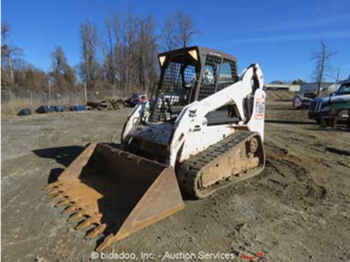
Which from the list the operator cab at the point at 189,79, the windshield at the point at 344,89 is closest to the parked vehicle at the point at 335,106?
the windshield at the point at 344,89

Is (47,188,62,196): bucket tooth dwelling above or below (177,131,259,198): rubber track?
below

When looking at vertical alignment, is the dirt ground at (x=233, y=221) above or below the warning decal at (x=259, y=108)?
below

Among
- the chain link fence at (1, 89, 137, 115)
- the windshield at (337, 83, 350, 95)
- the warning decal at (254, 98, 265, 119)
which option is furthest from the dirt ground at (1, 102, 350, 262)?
the chain link fence at (1, 89, 137, 115)

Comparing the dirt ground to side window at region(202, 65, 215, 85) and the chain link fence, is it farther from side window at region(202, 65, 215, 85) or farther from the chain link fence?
the chain link fence

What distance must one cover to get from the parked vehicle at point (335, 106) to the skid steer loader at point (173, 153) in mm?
9339

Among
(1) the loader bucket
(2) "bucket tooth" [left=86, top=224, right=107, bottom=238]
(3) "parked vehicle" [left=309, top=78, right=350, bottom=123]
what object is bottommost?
(2) "bucket tooth" [left=86, top=224, right=107, bottom=238]

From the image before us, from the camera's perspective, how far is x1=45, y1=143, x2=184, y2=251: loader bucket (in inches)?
133

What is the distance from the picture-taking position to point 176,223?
360 centimetres

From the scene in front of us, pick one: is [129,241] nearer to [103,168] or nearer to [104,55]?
[103,168]

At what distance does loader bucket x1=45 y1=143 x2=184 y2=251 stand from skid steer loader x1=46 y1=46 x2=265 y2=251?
1 centimetres

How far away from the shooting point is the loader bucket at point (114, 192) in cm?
339

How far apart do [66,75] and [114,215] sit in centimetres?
5013

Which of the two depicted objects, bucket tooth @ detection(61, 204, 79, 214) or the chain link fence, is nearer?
bucket tooth @ detection(61, 204, 79, 214)

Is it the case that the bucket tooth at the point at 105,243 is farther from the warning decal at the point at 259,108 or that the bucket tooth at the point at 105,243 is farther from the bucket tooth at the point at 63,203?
the warning decal at the point at 259,108
